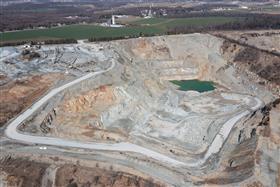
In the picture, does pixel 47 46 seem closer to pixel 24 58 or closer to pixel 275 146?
pixel 24 58

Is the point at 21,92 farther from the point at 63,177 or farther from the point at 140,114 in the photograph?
the point at 63,177

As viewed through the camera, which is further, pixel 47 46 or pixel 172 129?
pixel 47 46

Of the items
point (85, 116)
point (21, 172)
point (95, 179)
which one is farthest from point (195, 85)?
point (21, 172)

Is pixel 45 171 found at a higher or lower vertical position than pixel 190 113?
higher

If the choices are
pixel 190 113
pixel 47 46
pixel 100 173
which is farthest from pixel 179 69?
pixel 100 173

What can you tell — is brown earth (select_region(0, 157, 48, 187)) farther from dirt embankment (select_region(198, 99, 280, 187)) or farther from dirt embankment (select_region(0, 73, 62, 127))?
dirt embankment (select_region(198, 99, 280, 187))

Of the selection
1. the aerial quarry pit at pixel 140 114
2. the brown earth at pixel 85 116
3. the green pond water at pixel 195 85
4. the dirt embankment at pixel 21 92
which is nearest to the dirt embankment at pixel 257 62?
the aerial quarry pit at pixel 140 114
